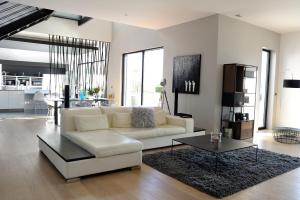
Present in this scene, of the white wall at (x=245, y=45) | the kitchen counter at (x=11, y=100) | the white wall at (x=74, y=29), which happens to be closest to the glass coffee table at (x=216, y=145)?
the white wall at (x=245, y=45)

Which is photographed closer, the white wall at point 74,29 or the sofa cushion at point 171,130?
the sofa cushion at point 171,130

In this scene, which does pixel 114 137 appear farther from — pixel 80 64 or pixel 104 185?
pixel 80 64

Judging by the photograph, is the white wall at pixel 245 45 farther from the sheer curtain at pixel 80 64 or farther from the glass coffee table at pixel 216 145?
the sheer curtain at pixel 80 64

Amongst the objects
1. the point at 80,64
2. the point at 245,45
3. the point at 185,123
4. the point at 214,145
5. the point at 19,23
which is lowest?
the point at 214,145

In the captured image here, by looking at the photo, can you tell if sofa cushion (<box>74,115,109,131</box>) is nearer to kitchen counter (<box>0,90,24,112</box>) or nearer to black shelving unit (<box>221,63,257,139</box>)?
black shelving unit (<box>221,63,257,139</box>)

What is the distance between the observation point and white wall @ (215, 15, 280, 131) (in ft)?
19.0

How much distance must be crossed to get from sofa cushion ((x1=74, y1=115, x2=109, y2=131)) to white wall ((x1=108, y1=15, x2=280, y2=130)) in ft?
8.70

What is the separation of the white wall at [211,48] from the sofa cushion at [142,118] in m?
1.67

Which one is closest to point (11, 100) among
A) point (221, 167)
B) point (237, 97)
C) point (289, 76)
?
point (237, 97)

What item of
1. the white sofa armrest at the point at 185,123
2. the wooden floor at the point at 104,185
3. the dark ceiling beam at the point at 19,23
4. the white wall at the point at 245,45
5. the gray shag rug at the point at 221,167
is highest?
the dark ceiling beam at the point at 19,23

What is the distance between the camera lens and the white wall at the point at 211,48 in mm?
5758

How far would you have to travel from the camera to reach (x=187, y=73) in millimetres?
6395

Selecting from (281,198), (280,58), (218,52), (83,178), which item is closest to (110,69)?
(218,52)

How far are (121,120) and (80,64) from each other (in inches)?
256
